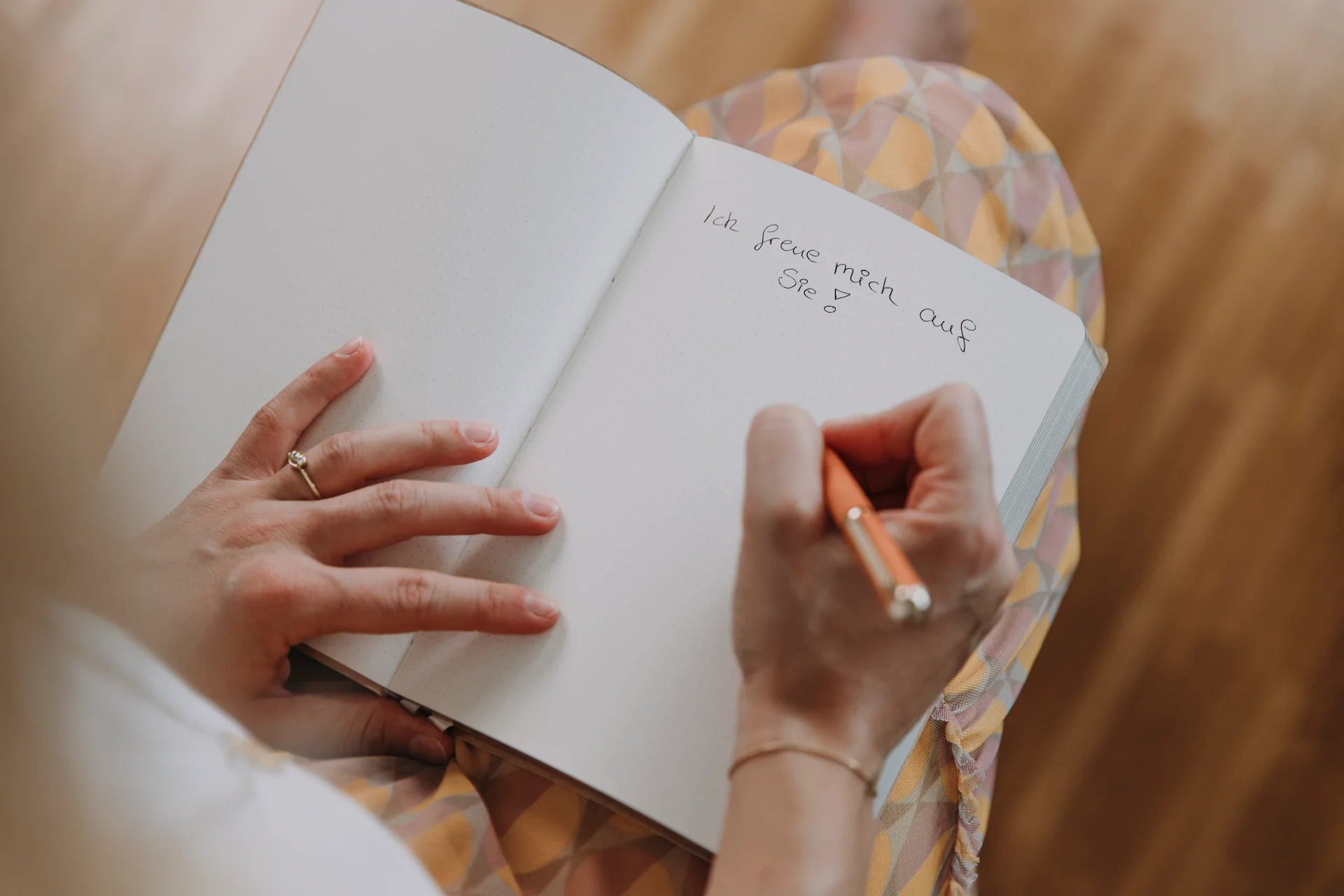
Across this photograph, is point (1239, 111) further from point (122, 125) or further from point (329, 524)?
point (122, 125)

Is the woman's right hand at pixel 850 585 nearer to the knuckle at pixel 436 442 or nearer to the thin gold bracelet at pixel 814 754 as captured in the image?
the thin gold bracelet at pixel 814 754

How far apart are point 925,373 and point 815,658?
0.21m

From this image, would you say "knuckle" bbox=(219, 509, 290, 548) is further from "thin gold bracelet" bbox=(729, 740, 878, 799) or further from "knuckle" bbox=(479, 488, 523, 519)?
"thin gold bracelet" bbox=(729, 740, 878, 799)

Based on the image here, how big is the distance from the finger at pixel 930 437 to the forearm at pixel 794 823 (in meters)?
0.13

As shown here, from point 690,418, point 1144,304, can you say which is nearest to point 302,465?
point 690,418

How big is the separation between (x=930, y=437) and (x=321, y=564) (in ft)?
1.16

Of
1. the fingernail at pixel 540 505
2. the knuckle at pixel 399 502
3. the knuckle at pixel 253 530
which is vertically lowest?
the knuckle at pixel 253 530

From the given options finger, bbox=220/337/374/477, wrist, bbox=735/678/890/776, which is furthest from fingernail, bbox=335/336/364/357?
wrist, bbox=735/678/890/776

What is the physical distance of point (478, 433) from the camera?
0.49 metres

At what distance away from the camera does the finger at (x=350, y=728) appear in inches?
19.1

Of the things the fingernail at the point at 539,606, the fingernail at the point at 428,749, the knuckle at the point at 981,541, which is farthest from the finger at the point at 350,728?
the knuckle at the point at 981,541

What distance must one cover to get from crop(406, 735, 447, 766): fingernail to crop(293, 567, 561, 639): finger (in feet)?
0.25

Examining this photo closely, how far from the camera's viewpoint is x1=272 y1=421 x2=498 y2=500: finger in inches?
19.3

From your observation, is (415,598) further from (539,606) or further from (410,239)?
(410,239)
